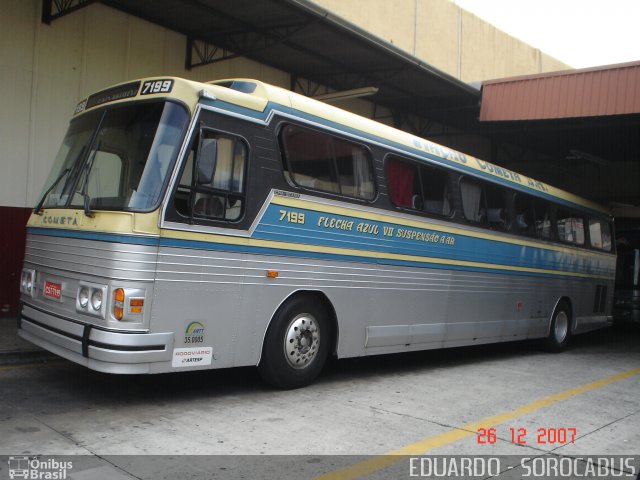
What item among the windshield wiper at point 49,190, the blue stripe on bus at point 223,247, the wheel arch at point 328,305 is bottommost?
the wheel arch at point 328,305

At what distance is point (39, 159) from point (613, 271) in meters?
13.0

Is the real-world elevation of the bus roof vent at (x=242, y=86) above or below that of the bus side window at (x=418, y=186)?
above

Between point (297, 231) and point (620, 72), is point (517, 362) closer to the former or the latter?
point (297, 231)

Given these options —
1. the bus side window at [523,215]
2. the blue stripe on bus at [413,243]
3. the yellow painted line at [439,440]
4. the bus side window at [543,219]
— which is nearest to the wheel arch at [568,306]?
the blue stripe on bus at [413,243]

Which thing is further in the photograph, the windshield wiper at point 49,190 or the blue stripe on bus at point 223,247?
the windshield wiper at point 49,190

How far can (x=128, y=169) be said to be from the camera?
230 inches

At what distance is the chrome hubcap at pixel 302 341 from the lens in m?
6.80

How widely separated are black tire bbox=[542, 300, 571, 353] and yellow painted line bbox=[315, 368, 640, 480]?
4.12m

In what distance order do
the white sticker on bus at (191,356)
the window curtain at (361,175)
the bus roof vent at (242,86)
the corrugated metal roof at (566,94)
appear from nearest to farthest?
1. the white sticker on bus at (191,356)
2. the bus roof vent at (242,86)
3. the window curtain at (361,175)
4. the corrugated metal roof at (566,94)

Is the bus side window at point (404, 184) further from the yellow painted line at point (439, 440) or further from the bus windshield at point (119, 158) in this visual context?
the bus windshield at point (119, 158)

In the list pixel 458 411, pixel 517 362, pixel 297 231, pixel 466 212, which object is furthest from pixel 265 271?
pixel 517 362

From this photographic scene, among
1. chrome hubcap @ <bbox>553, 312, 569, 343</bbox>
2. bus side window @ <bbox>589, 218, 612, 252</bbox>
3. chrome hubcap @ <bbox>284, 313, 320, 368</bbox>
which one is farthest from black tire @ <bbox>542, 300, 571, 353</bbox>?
chrome hubcap @ <bbox>284, 313, 320, 368</bbox>

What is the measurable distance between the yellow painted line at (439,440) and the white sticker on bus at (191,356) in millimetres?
1894

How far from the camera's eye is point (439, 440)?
216 inches
